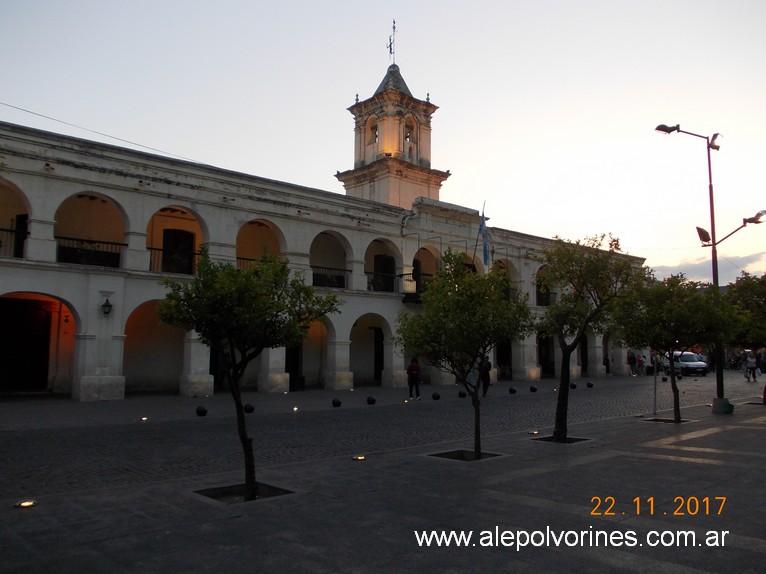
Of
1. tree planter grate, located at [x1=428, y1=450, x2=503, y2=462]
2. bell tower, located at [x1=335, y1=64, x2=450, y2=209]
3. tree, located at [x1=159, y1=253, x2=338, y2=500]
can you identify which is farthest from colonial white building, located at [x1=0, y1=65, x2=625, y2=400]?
tree, located at [x1=159, y1=253, x2=338, y2=500]

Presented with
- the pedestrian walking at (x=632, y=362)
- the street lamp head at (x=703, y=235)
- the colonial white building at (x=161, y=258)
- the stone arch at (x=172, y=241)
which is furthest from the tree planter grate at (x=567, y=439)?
the pedestrian walking at (x=632, y=362)

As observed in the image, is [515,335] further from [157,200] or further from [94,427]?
[157,200]

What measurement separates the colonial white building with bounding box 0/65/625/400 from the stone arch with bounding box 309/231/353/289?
0.28ft

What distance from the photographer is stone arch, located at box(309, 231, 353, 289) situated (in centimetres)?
2853

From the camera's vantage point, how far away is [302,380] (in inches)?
1094

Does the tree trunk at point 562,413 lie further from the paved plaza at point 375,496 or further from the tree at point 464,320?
the tree at point 464,320

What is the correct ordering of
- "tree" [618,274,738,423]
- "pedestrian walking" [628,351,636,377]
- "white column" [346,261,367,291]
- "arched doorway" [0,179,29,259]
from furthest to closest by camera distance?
"pedestrian walking" [628,351,636,377]
"white column" [346,261,367,291]
"arched doorway" [0,179,29,259]
"tree" [618,274,738,423]

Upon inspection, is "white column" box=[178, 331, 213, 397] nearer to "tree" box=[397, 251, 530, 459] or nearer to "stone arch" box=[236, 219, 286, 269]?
"stone arch" box=[236, 219, 286, 269]

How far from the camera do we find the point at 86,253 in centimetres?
2312

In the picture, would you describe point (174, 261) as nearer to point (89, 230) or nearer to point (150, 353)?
point (89, 230)

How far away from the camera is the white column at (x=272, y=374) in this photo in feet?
82.8

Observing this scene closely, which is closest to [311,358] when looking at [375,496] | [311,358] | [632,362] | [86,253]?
[311,358]

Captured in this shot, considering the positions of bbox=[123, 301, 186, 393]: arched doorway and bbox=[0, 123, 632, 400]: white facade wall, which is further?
bbox=[123, 301, 186, 393]: arched doorway

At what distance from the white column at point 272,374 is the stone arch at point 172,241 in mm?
4695
